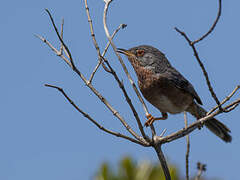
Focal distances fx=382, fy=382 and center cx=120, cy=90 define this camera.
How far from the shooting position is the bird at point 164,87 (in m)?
6.55

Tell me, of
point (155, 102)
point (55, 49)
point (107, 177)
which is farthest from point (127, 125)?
point (107, 177)

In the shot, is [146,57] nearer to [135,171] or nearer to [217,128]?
[217,128]

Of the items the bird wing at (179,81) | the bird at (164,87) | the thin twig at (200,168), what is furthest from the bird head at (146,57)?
the thin twig at (200,168)

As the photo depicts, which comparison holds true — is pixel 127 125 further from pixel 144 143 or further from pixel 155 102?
pixel 155 102

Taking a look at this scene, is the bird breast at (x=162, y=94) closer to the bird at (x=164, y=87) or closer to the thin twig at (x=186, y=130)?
the bird at (x=164, y=87)

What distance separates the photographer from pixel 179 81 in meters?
6.76

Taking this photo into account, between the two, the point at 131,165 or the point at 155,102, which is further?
the point at 131,165

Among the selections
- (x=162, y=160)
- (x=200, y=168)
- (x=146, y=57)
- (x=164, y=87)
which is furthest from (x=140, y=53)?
(x=162, y=160)

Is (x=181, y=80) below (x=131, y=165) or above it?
above

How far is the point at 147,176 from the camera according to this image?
385 inches

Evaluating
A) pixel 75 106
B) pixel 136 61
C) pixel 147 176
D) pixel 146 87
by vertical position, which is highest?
pixel 136 61

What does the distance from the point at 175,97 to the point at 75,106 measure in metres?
2.67

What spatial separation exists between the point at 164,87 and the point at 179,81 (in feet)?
1.17

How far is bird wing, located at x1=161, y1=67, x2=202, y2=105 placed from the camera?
6699mm
